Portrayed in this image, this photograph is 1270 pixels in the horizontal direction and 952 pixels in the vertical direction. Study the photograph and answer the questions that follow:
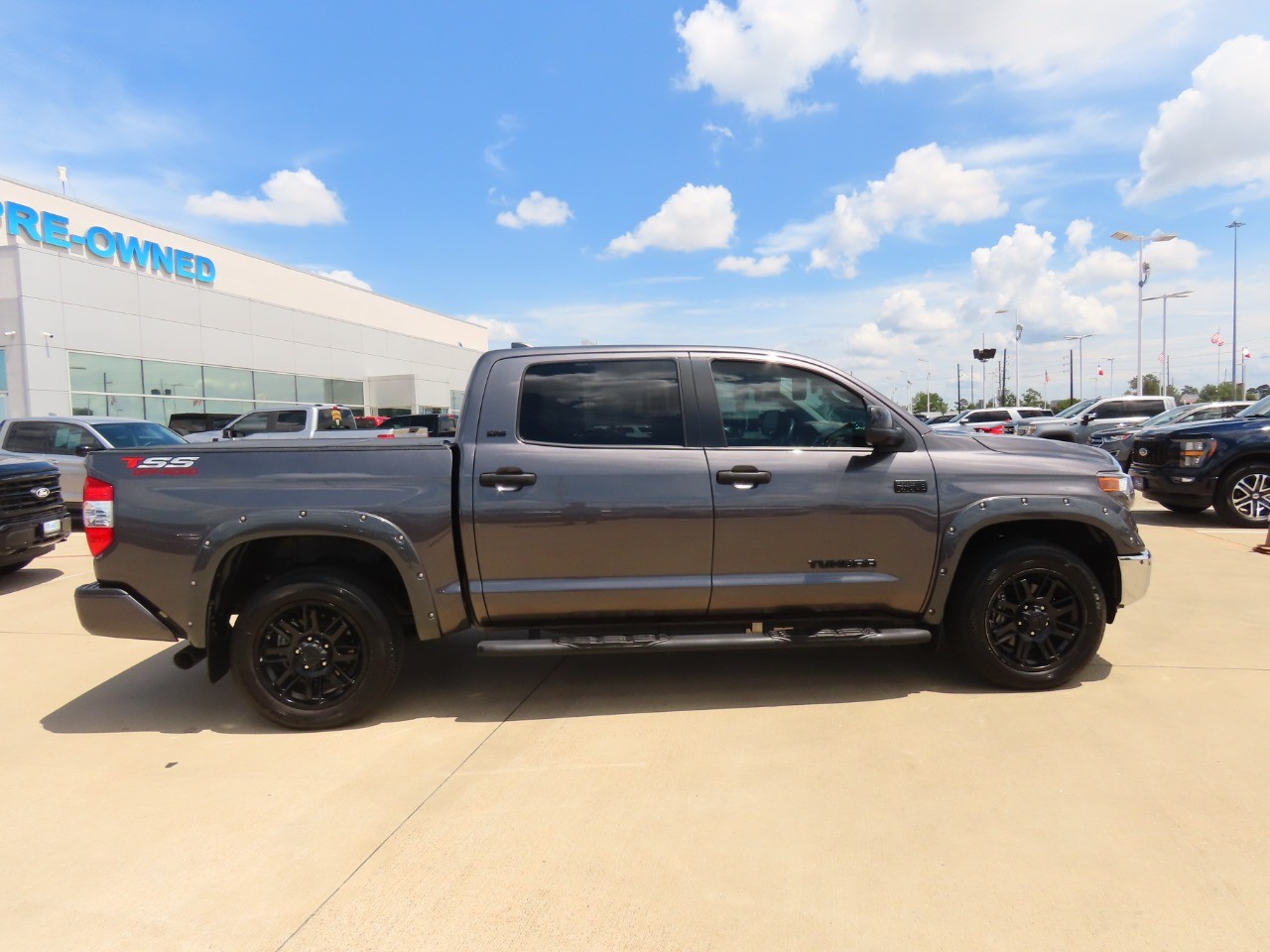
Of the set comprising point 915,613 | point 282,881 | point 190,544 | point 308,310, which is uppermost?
point 308,310

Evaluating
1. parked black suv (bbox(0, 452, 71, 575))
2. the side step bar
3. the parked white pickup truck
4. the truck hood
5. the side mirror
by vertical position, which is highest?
the parked white pickup truck

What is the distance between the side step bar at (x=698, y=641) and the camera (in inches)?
145

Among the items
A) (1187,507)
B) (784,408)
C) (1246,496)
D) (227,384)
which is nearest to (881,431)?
(784,408)

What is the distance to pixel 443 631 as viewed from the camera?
149 inches

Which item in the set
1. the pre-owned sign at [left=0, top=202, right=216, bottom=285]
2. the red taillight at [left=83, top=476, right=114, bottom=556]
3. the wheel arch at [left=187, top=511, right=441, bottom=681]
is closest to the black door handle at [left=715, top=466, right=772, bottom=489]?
the wheel arch at [left=187, top=511, right=441, bottom=681]

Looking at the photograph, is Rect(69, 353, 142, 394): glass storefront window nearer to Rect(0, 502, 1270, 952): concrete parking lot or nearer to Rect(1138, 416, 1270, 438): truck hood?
Rect(0, 502, 1270, 952): concrete parking lot

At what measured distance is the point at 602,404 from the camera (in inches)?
155

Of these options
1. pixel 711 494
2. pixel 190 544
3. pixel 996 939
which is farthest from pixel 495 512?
pixel 996 939

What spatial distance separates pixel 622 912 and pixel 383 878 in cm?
84

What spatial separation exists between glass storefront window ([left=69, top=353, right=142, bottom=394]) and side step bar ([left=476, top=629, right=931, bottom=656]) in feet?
79.3

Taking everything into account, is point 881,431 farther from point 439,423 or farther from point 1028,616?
point 439,423

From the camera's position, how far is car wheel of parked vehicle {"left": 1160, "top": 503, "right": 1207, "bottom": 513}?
9.54 metres

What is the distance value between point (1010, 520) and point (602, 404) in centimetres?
219

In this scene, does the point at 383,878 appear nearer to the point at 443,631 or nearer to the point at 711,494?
the point at 443,631
